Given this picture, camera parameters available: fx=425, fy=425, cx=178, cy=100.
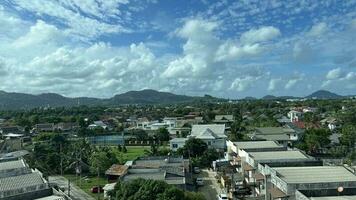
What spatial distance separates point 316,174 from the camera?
28.7 metres

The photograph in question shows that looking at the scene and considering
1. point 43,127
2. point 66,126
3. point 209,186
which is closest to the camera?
point 209,186

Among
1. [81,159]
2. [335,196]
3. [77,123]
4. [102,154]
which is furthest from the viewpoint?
[77,123]

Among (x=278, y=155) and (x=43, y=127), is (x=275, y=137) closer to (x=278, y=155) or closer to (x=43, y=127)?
(x=278, y=155)

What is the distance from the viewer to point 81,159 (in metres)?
50.1

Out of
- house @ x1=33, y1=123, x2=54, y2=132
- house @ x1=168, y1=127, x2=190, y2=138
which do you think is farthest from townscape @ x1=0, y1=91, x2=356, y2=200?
house @ x1=33, y1=123, x2=54, y2=132

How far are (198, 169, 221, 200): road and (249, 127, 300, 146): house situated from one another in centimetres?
1678

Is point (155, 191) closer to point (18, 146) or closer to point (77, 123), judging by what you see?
point (18, 146)

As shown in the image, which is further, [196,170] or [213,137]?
[213,137]

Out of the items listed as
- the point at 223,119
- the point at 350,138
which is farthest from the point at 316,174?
the point at 223,119

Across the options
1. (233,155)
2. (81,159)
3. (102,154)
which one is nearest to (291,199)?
(233,155)

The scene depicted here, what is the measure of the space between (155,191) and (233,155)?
23.5 m

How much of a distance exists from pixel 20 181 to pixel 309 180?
→ 62.4 feet

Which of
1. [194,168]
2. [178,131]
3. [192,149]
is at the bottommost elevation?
[194,168]

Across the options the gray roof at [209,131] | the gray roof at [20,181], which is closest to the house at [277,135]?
the gray roof at [209,131]
